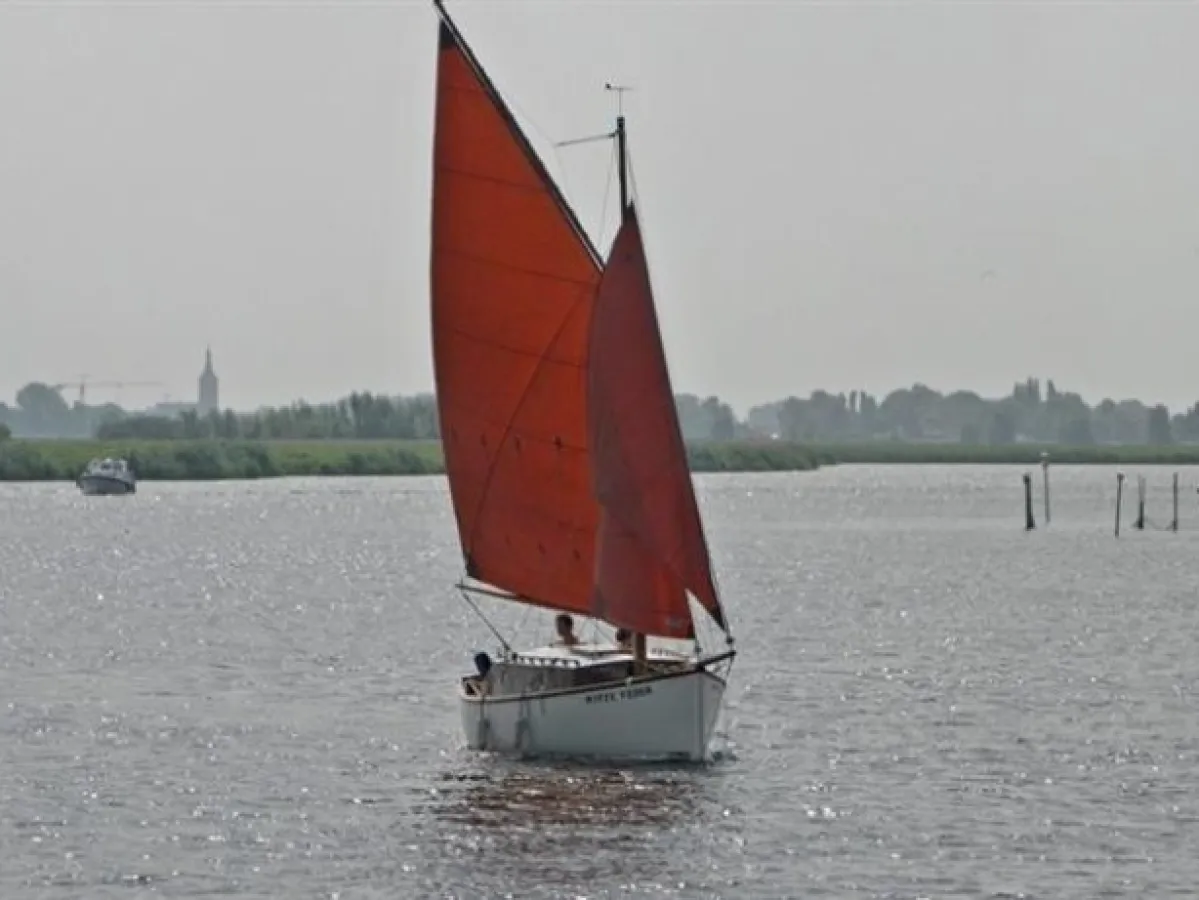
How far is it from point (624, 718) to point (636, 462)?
400 cm

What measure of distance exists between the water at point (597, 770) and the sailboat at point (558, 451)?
1.11 meters

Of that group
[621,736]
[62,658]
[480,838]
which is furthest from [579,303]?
[62,658]

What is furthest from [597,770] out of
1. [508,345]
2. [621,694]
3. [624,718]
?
[508,345]

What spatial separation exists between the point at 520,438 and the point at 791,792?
326 inches

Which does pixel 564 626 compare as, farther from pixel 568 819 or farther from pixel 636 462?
pixel 568 819

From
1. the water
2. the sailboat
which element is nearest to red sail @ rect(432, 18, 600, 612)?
the sailboat

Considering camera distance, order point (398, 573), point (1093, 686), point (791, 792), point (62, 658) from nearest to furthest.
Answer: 1. point (791, 792)
2. point (1093, 686)
3. point (62, 658)
4. point (398, 573)

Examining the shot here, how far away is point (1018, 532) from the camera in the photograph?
160000 millimetres

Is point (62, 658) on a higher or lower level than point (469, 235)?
lower

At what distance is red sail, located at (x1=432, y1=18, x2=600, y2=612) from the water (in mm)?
3864

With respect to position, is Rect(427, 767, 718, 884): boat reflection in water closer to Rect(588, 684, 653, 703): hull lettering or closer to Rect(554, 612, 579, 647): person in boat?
Rect(588, 684, 653, 703): hull lettering

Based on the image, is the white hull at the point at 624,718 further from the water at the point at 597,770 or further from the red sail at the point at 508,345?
the red sail at the point at 508,345

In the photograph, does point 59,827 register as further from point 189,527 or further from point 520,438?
point 189,527

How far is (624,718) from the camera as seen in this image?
4609 centimetres
